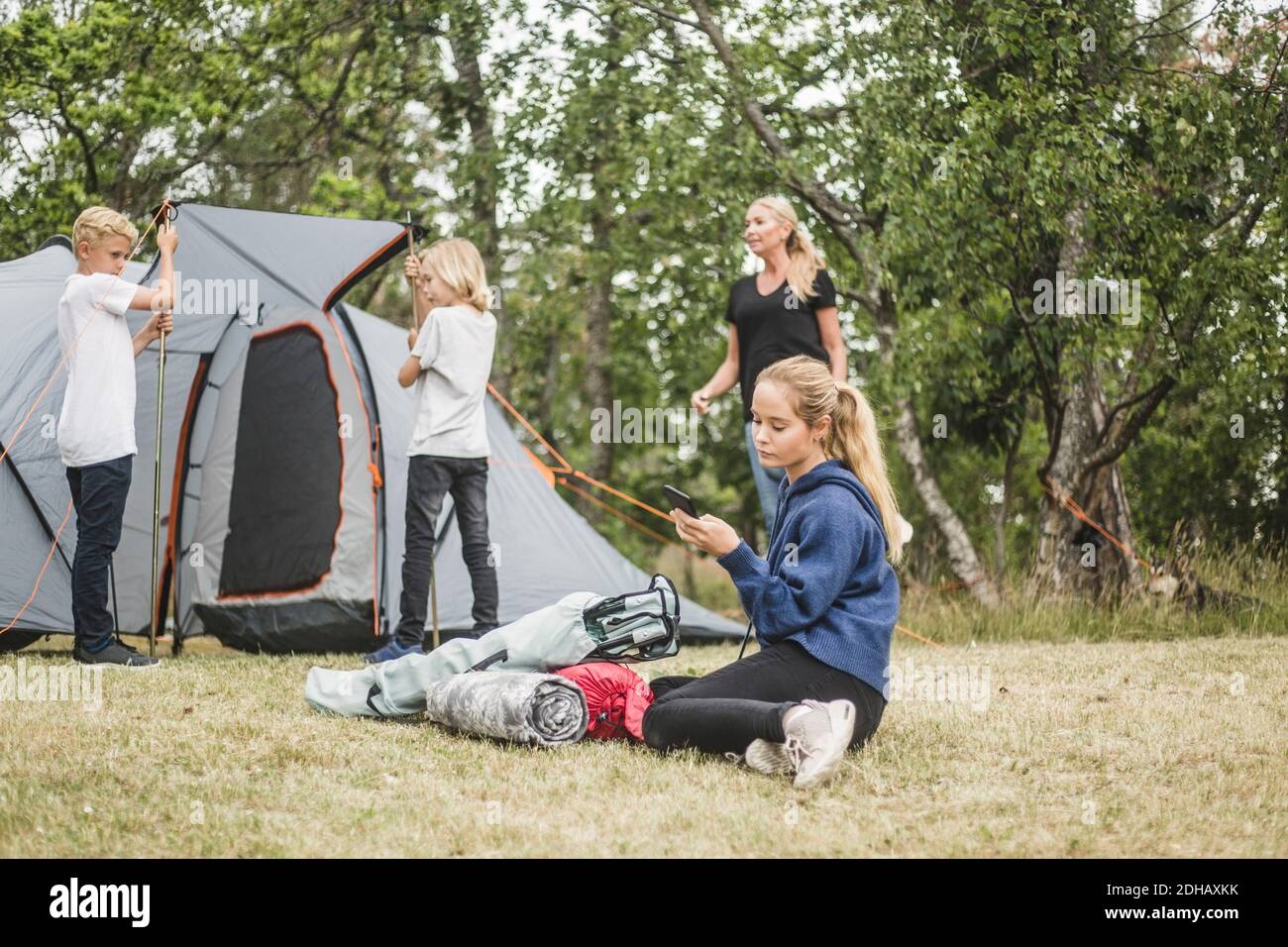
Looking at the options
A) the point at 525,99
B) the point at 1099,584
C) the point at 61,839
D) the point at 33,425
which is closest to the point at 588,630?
the point at 61,839

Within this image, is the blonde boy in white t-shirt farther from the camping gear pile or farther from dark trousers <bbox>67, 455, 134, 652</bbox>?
the camping gear pile

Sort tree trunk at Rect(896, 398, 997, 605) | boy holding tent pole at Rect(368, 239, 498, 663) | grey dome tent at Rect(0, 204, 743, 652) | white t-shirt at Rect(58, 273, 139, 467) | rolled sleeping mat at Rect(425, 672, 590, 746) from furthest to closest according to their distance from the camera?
tree trunk at Rect(896, 398, 997, 605)
grey dome tent at Rect(0, 204, 743, 652)
boy holding tent pole at Rect(368, 239, 498, 663)
white t-shirt at Rect(58, 273, 139, 467)
rolled sleeping mat at Rect(425, 672, 590, 746)

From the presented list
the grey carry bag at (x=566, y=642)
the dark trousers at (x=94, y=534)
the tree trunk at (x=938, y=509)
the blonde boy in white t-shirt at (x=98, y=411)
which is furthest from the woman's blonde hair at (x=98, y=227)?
the tree trunk at (x=938, y=509)

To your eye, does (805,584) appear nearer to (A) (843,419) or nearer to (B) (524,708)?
(A) (843,419)

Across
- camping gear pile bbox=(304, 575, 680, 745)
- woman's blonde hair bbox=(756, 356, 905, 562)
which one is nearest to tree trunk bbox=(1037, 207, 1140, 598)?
woman's blonde hair bbox=(756, 356, 905, 562)

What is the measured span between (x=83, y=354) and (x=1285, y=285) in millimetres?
6277

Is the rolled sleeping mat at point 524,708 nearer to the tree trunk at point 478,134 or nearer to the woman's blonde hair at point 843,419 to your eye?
the woman's blonde hair at point 843,419

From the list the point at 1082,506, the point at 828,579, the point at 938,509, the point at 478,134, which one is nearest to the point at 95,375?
the point at 828,579

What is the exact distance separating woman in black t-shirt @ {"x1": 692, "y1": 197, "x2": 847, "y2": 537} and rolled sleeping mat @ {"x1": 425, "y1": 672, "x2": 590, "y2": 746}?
1.83 m

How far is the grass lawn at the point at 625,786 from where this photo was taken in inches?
100

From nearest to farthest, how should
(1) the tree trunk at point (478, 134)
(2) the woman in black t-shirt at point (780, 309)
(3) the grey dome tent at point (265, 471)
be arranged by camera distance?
(2) the woman in black t-shirt at point (780, 309) → (3) the grey dome tent at point (265, 471) → (1) the tree trunk at point (478, 134)

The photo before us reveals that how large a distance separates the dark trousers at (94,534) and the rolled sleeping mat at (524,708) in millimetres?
2077

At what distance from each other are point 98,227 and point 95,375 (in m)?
0.59

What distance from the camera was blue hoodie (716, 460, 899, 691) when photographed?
10.7 ft
